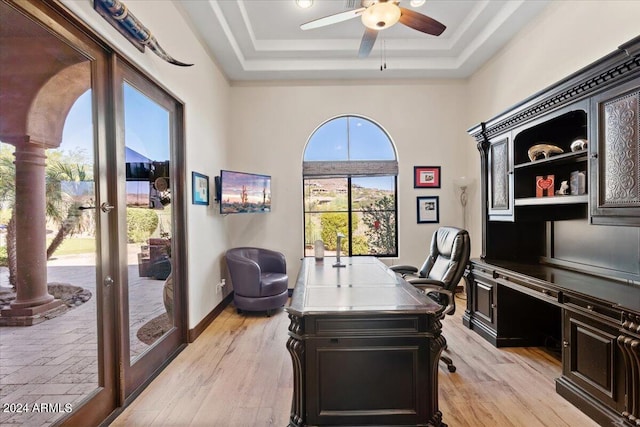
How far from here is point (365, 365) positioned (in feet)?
5.96

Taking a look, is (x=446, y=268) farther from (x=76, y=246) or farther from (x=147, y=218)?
(x=76, y=246)

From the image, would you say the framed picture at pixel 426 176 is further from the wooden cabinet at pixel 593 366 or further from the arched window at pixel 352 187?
the wooden cabinet at pixel 593 366

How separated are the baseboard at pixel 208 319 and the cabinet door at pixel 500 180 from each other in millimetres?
3599

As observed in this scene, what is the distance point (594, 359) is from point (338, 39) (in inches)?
179

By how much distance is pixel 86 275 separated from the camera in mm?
1985

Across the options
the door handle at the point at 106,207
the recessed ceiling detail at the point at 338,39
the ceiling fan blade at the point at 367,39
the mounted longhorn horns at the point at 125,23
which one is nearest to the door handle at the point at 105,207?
the door handle at the point at 106,207

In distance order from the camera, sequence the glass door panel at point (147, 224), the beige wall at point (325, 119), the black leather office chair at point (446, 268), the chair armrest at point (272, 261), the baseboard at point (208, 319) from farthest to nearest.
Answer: the beige wall at point (325, 119) < the chair armrest at point (272, 261) < the baseboard at point (208, 319) < the black leather office chair at point (446, 268) < the glass door panel at point (147, 224)

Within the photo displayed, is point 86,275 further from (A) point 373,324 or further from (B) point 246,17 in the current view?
(B) point 246,17

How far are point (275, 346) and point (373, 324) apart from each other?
1.80 meters

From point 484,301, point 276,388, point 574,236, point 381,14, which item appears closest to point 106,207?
point 276,388

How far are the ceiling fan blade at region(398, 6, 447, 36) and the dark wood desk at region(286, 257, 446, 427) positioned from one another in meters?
2.33

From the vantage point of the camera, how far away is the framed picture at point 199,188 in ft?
11.5

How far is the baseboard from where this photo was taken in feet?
11.1

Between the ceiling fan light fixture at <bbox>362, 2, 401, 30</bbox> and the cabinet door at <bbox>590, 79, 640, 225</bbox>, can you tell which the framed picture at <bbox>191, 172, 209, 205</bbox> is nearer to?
the ceiling fan light fixture at <bbox>362, 2, 401, 30</bbox>
